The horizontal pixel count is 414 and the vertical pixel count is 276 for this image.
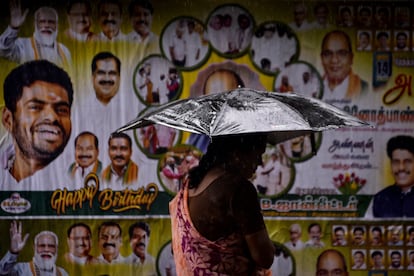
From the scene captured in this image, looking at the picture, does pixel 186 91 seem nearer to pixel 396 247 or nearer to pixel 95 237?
pixel 95 237

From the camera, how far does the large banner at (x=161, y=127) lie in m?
5.54

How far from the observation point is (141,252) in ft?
18.3

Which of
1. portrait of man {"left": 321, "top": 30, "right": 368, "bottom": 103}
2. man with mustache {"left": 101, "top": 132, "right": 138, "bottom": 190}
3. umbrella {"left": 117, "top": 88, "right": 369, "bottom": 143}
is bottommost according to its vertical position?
man with mustache {"left": 101, "top": 132, "right": 138, "bottom": 190}

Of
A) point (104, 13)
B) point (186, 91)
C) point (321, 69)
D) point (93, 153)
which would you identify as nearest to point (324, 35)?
point (321, 69)

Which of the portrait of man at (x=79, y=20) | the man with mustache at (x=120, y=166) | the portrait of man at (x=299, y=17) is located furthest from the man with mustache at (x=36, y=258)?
the portrait of man at (x=299, y=17)

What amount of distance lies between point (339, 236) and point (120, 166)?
2130mm

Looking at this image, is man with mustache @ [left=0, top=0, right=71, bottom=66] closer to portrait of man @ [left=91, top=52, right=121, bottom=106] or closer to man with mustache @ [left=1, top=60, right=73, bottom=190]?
man with mustache @ [left=1, top=60, right=73, bottom=190]

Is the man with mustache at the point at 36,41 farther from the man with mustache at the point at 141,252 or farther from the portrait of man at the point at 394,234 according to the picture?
the portrait of man at the point at 394,234

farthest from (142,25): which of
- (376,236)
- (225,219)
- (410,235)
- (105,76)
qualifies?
(410,235)

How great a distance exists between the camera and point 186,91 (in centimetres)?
557

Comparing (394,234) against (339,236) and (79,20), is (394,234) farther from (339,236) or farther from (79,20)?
(79,20)

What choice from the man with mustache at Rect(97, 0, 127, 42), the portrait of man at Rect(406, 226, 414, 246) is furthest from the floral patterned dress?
the portrait of man at Rect(406, 226, 414, 246)

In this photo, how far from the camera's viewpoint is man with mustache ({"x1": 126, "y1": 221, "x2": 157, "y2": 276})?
5578mm

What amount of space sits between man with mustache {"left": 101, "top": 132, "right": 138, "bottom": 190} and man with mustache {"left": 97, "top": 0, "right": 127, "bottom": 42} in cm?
89
